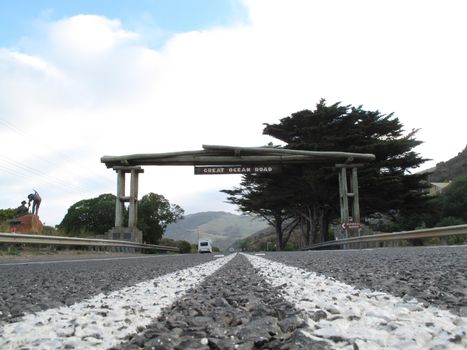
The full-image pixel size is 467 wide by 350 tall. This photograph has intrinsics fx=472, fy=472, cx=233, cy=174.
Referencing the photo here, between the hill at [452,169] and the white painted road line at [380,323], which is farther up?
the hill at [452,169]

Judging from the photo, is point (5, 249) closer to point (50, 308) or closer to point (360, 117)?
point (50, 308)

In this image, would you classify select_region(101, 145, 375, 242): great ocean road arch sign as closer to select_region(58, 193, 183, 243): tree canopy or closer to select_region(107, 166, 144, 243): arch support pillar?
Answer: select_region(107, 166, 144, 243): arch support pillar

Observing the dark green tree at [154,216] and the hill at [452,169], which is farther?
the hill at [452,169]

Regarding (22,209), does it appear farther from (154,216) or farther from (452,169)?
(452,169)

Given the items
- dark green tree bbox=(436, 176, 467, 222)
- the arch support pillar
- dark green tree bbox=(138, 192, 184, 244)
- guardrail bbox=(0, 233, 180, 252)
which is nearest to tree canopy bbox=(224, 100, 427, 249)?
the arch support pillar

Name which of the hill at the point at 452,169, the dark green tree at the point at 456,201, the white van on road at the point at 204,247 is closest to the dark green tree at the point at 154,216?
the white van on road at the point at 204,247

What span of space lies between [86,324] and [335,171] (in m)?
28.3

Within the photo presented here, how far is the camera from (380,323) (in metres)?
1.52

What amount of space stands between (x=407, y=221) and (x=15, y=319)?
52.1 metres

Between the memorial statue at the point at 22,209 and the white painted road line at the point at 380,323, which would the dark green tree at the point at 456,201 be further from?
the white painted road line at the point at 380,323

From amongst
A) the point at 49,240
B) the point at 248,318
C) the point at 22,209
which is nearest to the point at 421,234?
the point at 49,240

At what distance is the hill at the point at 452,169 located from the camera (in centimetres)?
9850

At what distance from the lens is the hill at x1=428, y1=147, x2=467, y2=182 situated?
98.5 metres

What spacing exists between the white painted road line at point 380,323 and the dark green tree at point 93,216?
61808mm
